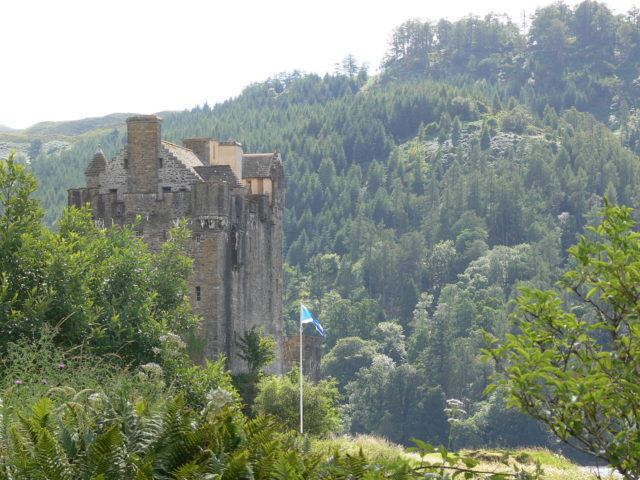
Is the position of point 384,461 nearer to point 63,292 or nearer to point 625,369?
point 625,369

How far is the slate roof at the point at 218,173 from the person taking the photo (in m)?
70.1

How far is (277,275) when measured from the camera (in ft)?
248

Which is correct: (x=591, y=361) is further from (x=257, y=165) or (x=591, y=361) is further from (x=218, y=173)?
(x=257, y=165)

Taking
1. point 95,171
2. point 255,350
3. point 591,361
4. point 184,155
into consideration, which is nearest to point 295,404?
point 255,350

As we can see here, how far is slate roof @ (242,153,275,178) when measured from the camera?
77.4 m

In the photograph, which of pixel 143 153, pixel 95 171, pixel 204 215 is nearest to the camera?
pixel 204 215

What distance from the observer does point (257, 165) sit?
257 feet

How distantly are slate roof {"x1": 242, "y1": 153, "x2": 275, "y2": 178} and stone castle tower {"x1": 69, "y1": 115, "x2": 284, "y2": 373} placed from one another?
3.64 metres

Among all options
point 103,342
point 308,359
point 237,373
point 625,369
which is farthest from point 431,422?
point 625,369

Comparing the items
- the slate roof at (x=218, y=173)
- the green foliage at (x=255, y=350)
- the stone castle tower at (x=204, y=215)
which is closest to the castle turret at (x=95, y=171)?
the stone castle tower at (x=204, y=215)

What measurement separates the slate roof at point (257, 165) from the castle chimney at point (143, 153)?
29.9 ft

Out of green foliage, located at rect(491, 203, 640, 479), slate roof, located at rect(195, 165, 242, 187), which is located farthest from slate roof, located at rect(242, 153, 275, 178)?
green foliage, located at rect(491, 203, 640, 479)

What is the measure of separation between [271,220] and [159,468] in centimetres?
6065

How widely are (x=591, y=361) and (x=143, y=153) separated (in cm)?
5404
